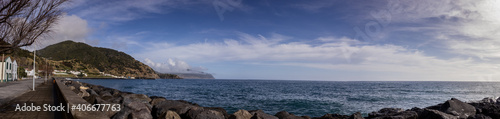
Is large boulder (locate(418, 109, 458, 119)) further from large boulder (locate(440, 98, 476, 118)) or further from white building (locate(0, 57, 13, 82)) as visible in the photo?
white building (locate(0, 57, 13, 82))

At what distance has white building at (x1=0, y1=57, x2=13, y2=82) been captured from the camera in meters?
44.7

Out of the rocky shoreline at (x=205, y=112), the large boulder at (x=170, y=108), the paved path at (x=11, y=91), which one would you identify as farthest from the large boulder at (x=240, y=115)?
the paved path at (x=11, y=91)

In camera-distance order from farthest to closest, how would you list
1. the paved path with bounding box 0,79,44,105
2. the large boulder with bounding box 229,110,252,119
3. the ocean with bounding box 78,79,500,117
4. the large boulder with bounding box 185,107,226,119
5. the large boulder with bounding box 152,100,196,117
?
the ocean with bounding box 78,79,500,117 → the paved path with bounding box 0,79,44,105 → the large boulder with bounding box 152,100,196,117 → the large boulder with bounding box 229,110,252,119 → the large boulder with bounding box 185,107,226,119

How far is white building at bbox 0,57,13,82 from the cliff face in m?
114

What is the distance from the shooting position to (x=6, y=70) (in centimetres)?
4681

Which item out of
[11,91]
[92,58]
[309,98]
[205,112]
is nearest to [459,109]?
[205,112]

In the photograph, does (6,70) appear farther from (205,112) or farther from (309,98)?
(205,112)

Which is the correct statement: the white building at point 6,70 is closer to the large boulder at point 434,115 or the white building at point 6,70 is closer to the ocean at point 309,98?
the ocean at point 309,98

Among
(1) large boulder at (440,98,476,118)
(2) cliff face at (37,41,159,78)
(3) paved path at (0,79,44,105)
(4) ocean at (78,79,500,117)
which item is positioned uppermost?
(2) cliff face at (37,41,159,78)

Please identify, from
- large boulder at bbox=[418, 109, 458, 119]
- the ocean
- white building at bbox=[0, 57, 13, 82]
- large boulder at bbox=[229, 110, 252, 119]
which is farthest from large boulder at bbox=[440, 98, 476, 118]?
white building at bbox=[0, 57, 13, 82]

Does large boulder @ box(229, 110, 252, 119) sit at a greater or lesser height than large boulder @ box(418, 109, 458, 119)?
greater

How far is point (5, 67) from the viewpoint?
1833 inches

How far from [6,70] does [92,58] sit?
137538 mm

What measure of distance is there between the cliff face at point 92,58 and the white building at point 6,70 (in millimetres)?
114456
